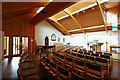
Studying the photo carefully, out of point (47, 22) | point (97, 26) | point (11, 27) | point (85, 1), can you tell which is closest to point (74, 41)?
point (97, 26)

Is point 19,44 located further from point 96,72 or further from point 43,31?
point 96,72

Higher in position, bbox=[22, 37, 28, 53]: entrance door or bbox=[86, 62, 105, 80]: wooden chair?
bbox=[22, 37, 28, 53]: entrance door

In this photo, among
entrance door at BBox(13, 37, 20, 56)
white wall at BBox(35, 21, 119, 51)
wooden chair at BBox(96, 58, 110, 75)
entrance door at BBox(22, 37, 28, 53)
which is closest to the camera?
wooden chair at BBox(96, 58, 110, 75)

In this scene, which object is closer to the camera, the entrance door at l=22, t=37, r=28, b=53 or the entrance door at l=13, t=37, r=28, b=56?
the entrance door at l=13, t=37, r=28, b=56

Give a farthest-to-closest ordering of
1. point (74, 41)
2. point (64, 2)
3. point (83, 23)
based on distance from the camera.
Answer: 1. point (74, 41)
2. point (83, 23)
3. point (64, 2)

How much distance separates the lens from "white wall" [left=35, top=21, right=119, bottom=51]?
833 cm

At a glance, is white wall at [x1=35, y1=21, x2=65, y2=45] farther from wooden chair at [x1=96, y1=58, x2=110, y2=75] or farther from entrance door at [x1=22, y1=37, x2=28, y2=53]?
wooden chair at [x1=96, y1=58, x2=110, y2=75]

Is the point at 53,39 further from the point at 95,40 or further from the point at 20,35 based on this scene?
the point at 95,40

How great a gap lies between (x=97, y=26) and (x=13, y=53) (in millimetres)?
10206

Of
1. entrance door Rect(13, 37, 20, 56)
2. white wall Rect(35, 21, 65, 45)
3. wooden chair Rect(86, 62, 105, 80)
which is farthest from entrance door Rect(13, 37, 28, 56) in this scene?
wooden chair Rect(86, 62, 105, 80)

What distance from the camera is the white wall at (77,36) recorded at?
833cm

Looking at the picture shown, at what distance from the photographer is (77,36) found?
11.9 meters

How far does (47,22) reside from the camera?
11.4 m

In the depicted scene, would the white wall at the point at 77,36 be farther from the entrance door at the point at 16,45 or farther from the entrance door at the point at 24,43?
the entrance door at the point at 16,45
